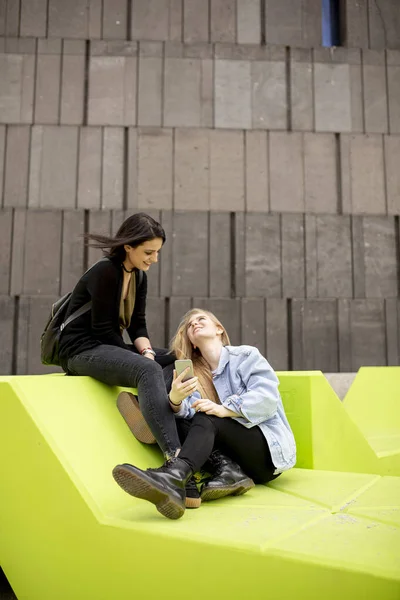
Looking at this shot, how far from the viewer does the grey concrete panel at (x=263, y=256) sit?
524 cm

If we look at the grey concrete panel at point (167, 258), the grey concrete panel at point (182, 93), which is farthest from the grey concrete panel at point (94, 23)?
the grey concrete panel at point (167, 258)

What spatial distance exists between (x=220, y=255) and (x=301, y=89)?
6.18ft

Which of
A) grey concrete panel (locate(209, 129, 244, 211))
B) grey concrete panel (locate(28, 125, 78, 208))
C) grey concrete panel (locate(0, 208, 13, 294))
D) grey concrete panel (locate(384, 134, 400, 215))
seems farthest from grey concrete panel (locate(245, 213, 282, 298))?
grey concrete panel (locate(0, 208, 13, 294))

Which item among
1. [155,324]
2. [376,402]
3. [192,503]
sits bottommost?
[192,503]

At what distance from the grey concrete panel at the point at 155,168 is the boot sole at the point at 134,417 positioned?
3.10m

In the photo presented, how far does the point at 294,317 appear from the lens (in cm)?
520

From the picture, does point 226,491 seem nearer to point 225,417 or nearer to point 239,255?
point 225,417

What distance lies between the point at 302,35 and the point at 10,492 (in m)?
5.21

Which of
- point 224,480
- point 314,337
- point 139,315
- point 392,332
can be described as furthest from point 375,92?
point 224,480

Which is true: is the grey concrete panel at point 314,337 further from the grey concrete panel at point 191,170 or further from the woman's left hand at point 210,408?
the woman's left hand at point 210,408

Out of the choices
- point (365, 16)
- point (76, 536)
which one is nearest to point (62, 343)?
point (76, 536)

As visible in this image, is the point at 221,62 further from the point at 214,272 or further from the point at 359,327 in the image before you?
the point at 359,327

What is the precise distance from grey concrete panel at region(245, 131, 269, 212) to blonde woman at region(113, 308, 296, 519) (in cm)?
293

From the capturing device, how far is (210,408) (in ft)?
7.17
